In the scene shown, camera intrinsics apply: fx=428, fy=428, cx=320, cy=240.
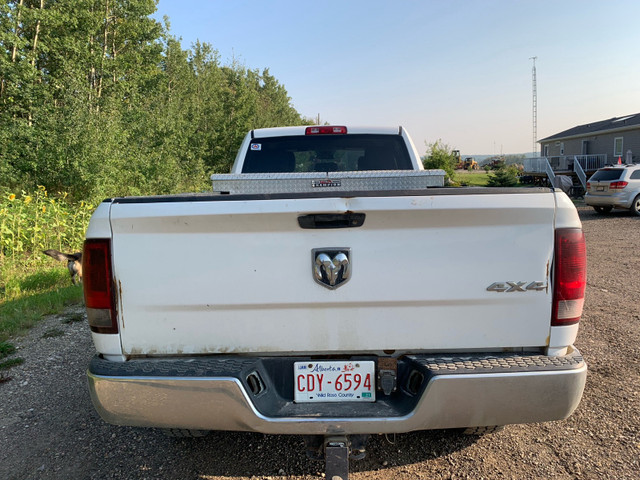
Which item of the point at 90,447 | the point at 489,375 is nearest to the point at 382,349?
the point at 489,375

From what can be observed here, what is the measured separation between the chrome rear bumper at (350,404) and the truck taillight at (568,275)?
0.21 m

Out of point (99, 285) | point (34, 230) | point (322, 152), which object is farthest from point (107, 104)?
point (99, 285)

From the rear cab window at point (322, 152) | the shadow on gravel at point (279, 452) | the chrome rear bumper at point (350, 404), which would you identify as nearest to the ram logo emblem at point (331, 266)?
the chrome rear bumper at point (350, 404)

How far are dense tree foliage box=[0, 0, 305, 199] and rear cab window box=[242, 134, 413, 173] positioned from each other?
29.3 feet

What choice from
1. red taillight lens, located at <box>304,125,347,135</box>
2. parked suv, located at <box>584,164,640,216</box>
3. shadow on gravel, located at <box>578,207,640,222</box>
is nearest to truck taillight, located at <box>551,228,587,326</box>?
red taillight lens, located at <box>304,125,347,135</box>

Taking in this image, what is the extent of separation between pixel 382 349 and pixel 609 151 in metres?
36.3

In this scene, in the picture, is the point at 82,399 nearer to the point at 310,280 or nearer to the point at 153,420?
the point at 153,420

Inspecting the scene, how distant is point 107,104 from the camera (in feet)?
49.0

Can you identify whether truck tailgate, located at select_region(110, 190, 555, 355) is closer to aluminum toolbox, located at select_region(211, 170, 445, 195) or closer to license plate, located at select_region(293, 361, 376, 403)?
license plate, located at select_region(293, 361, 376, 403)

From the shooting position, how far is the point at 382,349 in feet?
6.64

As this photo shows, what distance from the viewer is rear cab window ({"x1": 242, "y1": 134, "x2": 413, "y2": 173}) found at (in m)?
4.29

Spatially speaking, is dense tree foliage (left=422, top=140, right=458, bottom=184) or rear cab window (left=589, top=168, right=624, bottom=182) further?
dense tree foliage (left=422, top=140, right=458, bottom=184)

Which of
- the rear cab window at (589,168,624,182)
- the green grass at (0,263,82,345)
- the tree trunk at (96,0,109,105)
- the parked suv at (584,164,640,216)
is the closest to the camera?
the green grass at (0,263,82,345)

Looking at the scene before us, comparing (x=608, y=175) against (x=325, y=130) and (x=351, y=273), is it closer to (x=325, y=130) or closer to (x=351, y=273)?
(x=325, y=130)
